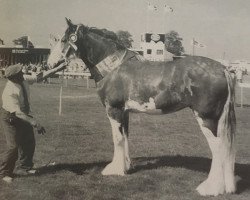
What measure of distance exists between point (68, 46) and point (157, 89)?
130cm

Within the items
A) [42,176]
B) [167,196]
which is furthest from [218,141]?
[42,176]

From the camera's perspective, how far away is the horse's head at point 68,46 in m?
5.11

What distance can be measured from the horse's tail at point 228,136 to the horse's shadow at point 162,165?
0.34m

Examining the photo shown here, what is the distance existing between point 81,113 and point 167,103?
220 inches

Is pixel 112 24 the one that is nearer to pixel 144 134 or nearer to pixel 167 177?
pixel 144 134

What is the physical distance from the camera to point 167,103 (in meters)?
4.64

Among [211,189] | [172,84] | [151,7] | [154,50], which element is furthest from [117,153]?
[154,50]

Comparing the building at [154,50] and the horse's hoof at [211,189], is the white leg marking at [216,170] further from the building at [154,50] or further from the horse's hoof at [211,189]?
the building at [154,50]

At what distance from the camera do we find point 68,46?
5.16 m

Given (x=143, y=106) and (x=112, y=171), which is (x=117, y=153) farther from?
(x=143, y=106)

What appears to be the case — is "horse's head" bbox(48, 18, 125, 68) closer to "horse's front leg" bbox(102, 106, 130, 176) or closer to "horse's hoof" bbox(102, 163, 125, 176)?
"horse's front leg" bbox(102, 106, 130, 176)

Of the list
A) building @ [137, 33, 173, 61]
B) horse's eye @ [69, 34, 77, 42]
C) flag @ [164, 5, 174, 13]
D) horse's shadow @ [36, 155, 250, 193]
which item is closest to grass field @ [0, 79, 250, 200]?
horse's shadow @ [36, 155, 250, 193]

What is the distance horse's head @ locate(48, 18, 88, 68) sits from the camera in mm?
5113

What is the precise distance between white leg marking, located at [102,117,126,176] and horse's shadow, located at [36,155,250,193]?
0.22 metres
